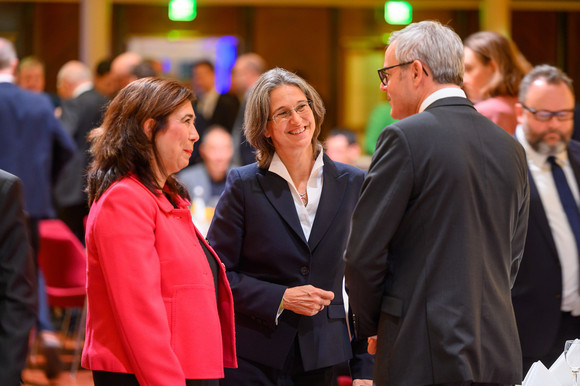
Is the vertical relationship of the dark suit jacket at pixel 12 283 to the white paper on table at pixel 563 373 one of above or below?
above

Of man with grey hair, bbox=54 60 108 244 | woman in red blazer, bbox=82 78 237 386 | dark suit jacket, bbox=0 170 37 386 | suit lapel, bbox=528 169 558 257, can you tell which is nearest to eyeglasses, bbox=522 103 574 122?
suit lapel, bbox=528 169 558 257

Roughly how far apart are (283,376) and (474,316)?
2.71ft

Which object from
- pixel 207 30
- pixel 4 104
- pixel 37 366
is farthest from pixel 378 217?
pixel 207 30

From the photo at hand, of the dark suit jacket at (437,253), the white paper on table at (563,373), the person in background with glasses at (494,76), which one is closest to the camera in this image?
the dark suit jacket at (437,253)

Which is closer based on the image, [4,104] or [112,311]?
[112,311]

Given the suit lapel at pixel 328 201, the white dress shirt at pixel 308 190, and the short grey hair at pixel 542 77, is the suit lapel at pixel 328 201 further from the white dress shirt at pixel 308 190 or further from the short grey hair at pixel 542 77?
the short grey hair at pixel 542 77

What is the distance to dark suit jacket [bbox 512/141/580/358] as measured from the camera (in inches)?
136

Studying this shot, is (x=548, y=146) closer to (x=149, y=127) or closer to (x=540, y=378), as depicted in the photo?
(x=540, y=378)

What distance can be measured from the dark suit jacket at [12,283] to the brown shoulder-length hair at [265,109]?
3.03ft

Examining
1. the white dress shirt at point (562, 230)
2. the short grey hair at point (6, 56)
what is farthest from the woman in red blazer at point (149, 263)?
the short grey hair at point (6, 56)

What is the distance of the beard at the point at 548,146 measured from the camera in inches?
139

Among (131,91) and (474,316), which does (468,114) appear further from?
(131,91)

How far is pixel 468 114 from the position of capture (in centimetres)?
243

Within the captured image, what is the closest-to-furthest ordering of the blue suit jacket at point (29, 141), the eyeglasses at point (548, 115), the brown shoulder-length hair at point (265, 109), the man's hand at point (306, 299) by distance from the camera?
the man's hand at point (306, 299), the brown shoulder-length hair at point (265, 109), the eyeglasses at point (548, 115), the blue suit jacket at point (29, 141)
